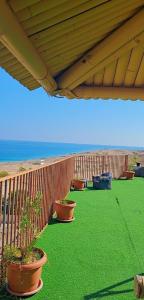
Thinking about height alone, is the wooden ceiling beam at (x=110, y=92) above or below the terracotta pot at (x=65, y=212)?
above

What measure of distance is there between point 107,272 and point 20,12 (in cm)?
407

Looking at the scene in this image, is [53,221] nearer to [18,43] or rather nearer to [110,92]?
[110,92]

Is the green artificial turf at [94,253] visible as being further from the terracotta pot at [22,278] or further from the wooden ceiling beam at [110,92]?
the wooden ceiling beam at [110,92]

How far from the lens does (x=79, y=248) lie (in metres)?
6.11

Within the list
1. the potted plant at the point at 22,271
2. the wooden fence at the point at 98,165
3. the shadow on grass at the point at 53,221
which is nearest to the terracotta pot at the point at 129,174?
the wooden fence at the point at 98,165

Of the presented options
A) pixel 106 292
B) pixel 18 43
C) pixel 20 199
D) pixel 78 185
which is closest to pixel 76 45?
pixel 18 43

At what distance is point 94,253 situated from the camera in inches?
231

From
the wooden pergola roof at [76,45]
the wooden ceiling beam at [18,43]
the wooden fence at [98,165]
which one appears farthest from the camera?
the wooden fence at [98,165]

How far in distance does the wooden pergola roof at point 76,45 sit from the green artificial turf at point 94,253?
2472 millimetres

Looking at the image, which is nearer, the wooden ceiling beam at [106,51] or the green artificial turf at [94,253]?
the wooden ceiling beam at [106,51]

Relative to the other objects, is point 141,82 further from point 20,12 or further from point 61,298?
point 61,298

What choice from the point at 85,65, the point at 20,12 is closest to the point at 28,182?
the point at 85,65

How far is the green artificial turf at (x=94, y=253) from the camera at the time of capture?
171 inches

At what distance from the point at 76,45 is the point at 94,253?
406 cm
